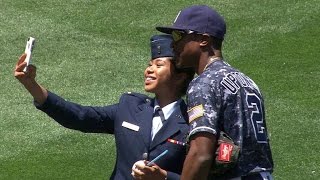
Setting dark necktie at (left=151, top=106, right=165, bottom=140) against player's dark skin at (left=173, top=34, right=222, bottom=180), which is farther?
dark necktie at (left=151, top=106, right=165, bottom=140)

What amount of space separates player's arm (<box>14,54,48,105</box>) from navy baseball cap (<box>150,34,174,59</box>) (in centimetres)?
66

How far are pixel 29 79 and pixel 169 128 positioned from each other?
818mm

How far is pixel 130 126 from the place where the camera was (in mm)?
5469

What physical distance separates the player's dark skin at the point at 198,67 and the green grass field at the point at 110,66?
3.96 meters

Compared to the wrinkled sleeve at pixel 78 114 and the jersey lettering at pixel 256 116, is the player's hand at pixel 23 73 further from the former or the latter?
the jersey lettering at pixel 256 116

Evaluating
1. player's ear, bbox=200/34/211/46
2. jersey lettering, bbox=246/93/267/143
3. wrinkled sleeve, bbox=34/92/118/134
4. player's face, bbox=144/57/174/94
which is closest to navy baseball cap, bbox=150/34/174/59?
player's face, bbox=144/57/174/94

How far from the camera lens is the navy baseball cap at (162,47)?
5.46 m

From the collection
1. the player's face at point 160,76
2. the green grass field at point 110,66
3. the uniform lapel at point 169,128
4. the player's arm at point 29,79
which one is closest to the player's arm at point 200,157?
the uniform lapel at point 169,128

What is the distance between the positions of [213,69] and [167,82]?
0.60 metres

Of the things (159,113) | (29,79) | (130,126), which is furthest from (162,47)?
(29,79)

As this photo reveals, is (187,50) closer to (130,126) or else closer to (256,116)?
(256,116)

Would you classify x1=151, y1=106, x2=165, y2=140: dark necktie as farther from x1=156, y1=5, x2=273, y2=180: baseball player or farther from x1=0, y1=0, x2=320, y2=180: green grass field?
x1=0, y1=0, x2=320, y2=180: green grass field

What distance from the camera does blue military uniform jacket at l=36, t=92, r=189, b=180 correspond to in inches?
209

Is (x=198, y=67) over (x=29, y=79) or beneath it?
Result: over
